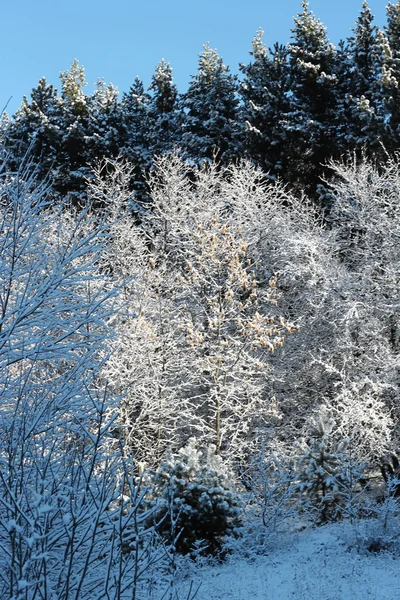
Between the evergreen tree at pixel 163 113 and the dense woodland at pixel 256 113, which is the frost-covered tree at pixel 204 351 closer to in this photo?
the dense woodland at pixel 256 113

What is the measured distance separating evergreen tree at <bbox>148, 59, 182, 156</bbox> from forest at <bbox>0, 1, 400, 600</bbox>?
117mm

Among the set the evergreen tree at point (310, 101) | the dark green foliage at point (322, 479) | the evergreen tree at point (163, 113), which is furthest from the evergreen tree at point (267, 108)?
the dark green foliage at point (322, 479)

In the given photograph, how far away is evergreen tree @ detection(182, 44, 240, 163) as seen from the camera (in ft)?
85.0

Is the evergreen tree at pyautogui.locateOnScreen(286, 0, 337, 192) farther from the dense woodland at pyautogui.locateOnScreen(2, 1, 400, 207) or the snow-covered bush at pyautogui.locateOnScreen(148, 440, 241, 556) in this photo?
the snow-covered bush at pyautogui.locateOnScreen(148, 440, 241, 556)

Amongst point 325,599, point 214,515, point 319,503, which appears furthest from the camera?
point 319,503

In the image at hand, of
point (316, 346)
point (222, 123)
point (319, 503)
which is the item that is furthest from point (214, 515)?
point (222, 123)

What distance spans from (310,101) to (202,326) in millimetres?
13634

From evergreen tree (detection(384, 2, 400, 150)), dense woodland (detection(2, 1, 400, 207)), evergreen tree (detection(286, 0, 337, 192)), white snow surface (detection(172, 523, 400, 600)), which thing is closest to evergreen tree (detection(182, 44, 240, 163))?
dense woodland (detection(2, 1, 400, 207))

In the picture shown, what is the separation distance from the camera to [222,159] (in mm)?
25391

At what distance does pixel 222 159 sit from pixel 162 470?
685 inches

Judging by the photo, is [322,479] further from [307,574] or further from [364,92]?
[364,92]

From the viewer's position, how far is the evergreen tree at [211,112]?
25906 millimetres

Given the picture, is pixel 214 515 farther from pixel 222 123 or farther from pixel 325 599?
pixel 222 123

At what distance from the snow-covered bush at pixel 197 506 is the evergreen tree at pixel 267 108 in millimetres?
15824
